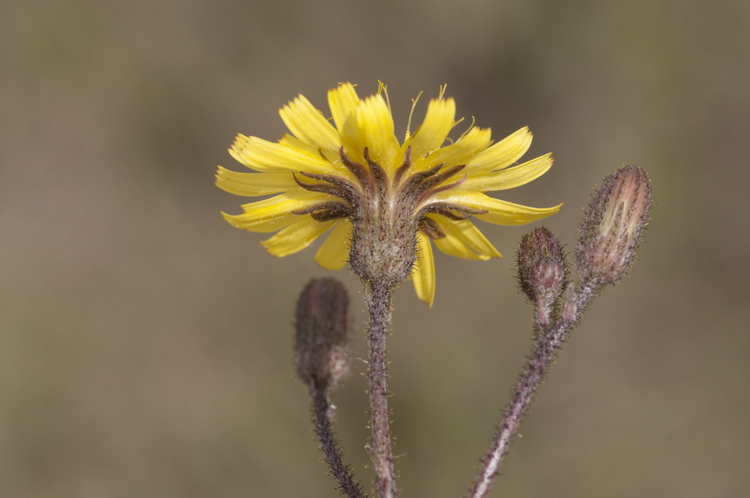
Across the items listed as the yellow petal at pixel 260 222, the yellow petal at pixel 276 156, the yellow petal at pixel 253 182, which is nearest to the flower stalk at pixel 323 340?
the yellow petal at pixel 260 222

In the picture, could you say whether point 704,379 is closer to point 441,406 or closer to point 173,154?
point 441,406

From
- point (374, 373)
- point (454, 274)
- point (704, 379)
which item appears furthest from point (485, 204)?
point (704, 379)

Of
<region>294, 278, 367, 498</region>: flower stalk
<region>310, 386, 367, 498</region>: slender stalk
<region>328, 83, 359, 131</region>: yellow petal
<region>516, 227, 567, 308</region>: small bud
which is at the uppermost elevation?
<region>328, 83, 359, 131</region>: yellow petal

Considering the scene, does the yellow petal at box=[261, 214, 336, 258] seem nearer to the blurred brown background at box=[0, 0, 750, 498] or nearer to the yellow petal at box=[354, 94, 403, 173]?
the yellow petal at box=[354, 94, 403, 173]

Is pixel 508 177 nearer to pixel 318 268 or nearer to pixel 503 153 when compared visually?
pixel 503 153

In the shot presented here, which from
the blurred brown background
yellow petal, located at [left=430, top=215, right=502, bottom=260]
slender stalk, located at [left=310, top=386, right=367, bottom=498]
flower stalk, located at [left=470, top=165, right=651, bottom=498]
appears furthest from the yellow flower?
the blurred brown background
